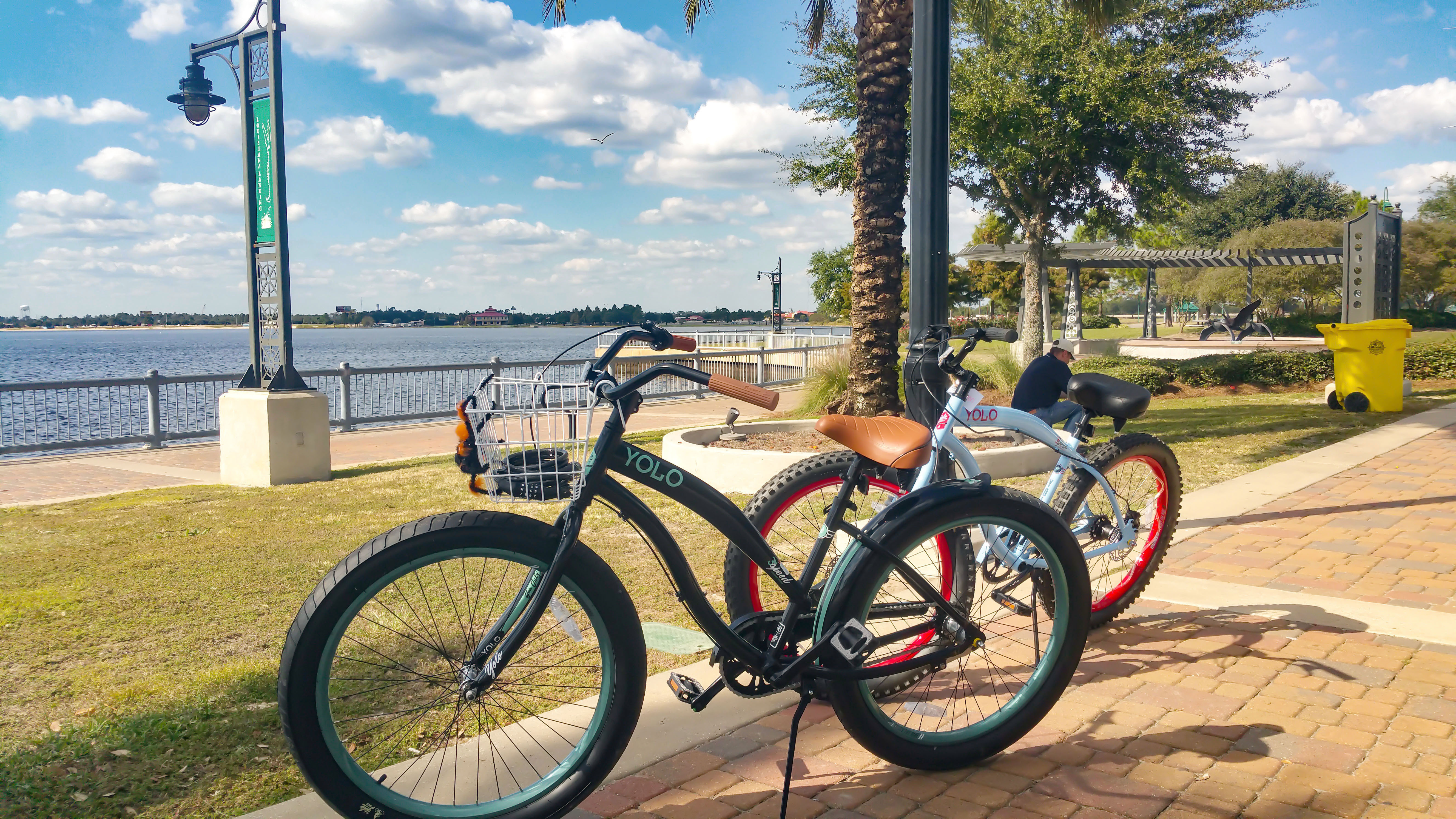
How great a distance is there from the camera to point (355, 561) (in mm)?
2314

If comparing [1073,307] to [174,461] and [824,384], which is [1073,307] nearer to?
[824,384]

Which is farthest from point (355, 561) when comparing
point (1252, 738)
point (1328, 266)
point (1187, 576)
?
point (1328, 266)

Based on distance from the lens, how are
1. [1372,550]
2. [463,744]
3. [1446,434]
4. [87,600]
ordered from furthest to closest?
[1446,434], [1372,550], [87,600], [463,744]

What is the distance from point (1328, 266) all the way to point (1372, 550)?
38.3 metres

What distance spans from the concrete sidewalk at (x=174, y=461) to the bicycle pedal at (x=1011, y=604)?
28.0 ft

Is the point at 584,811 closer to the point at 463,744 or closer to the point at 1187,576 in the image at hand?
the point at 463,744

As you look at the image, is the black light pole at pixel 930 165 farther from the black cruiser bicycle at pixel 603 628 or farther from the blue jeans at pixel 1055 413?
the black cruiser bicycle at pixel 603 628

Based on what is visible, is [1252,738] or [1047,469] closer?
[1252,738]

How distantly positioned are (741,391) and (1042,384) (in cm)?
372

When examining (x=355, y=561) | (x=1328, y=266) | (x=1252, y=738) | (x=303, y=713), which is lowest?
(x=1252, y=738)

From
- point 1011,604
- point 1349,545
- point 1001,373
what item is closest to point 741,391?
point 1011,604

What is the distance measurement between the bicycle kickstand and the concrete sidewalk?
854 cm

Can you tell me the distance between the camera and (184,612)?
4891 millimetres

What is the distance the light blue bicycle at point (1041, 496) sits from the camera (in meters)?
3.39
